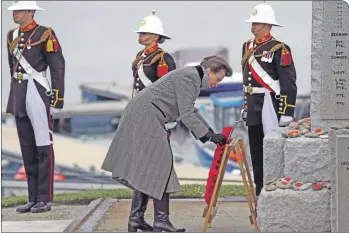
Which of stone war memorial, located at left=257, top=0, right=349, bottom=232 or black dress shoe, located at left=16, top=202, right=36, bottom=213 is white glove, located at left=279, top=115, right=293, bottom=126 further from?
black dress shoe, located at left=16, top=202, right=36, bottom=213

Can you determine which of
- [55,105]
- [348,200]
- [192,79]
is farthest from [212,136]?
[55,105]

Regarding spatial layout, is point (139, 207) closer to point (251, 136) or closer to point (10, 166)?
point (251, 136)

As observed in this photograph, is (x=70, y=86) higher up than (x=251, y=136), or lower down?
lower down

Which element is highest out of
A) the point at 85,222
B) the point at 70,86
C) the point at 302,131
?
the point at 302,131

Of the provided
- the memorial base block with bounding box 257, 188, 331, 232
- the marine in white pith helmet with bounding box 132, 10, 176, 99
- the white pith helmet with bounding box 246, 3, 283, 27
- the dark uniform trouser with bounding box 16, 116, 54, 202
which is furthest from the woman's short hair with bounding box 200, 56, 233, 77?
the dark uniform trouser with bounding box 16, 116, 54, 202

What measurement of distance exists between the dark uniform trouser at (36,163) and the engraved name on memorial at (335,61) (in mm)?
2582

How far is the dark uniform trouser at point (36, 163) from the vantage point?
12.2m

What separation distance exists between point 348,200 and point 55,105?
3.02 meters

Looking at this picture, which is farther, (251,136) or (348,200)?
(251,136)

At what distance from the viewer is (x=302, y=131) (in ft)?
36.4

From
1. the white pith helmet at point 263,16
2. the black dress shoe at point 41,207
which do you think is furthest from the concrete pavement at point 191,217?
the white pith helmet at point 263,16

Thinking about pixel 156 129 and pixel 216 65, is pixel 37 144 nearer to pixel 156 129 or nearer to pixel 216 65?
pixel 156 129

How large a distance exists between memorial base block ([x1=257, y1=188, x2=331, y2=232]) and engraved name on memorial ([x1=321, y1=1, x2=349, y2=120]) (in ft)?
2.60

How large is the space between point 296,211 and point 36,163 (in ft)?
9.05
